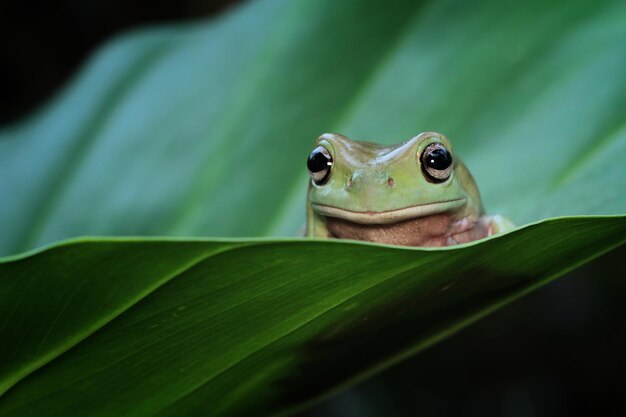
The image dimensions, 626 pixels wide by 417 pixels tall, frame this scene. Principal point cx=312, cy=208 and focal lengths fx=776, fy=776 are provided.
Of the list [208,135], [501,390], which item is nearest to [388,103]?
[208,135]

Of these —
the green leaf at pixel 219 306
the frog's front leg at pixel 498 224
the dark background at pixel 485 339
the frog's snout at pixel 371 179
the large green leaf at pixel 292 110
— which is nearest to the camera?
the green leaf at pixel 219 306

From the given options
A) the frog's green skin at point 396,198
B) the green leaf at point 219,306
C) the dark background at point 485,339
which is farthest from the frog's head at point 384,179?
the dark background at point 485,339

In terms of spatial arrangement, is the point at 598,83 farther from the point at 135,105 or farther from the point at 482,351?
the point at 482,351

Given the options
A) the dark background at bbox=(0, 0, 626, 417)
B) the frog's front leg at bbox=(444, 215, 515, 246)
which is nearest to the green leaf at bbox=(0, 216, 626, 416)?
the frog's front leg at bbox=(444, 215, 515, 246)

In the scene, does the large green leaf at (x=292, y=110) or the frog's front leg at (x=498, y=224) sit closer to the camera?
the frog's front leg at (x=498, y=224)

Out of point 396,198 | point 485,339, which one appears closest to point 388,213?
point 396,198

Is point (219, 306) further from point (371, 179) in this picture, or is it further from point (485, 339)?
point (485, 339)

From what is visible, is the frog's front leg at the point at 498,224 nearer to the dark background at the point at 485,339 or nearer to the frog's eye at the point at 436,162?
the frog's eye at the point at 436,162
